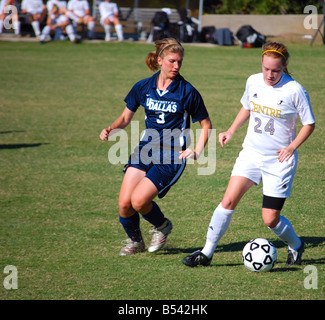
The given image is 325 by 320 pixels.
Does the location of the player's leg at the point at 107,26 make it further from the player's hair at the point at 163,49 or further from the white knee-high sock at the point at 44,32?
the player's hair at the point at 163,49

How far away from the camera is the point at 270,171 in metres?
4.81

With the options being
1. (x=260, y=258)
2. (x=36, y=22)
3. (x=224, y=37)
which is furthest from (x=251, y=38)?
(x=260, y=258)

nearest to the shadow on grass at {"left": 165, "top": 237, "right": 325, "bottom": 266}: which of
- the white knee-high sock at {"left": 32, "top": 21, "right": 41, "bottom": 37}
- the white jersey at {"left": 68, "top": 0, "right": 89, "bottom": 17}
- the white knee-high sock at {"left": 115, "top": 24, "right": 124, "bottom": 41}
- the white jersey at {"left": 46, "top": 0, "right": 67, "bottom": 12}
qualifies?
the white knee-high sock at {"left": 115, "top": 24, "right": 124, "bottom": 41}

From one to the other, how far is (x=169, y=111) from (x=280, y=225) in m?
1.54

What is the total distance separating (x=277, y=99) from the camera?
471 centimetres

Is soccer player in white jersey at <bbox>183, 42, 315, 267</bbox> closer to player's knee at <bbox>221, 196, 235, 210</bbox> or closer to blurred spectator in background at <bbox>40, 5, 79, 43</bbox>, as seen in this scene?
player's knee at <bbox>221, 196, 235, 210</bbox>

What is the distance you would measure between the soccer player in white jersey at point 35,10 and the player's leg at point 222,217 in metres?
23.6

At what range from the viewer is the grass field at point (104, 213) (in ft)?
15.4

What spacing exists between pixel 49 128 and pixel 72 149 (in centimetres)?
196

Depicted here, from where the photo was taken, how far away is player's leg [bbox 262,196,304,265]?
4.79m

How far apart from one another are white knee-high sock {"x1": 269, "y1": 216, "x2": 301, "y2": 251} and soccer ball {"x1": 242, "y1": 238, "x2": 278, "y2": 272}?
0.55 ft

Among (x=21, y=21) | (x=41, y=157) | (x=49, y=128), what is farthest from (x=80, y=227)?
(x=21, y=21)

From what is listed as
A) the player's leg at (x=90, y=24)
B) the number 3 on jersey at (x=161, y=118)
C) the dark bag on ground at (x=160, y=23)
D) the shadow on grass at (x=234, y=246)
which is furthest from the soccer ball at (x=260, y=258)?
the player's leg at (x=90, y=24)

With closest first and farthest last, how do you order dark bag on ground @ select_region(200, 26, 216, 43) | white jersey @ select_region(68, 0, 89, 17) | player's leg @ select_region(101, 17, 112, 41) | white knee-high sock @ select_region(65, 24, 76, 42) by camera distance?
dark bag on ground @ select_region(200, 26, 216, 43)
white knee-high sock @ select_region(65, 24, 76, 42)
white jersey @ select_region(68, 0, 89, 17)
player's leg @ select_region(101, 17, 112, 41)
